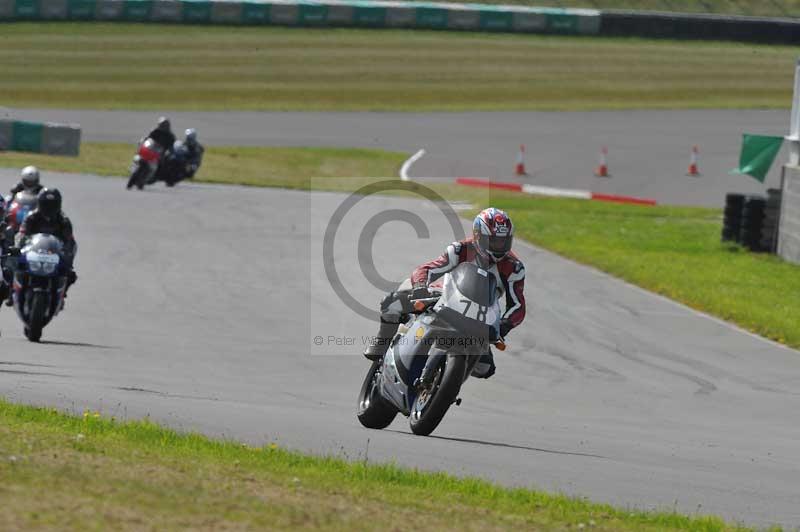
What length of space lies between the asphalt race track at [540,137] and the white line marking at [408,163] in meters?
0.25

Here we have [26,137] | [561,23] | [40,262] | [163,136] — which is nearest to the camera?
[40,262]

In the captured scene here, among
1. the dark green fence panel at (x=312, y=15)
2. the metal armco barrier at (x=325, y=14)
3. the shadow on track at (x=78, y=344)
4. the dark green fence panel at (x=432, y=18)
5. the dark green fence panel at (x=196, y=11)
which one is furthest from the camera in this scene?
the dark green fence panel at (x=432, y=18)

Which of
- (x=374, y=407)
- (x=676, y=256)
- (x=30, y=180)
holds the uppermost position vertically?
(x=30, y=180)

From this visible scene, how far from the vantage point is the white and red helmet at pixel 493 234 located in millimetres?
9961

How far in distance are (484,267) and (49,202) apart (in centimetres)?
683

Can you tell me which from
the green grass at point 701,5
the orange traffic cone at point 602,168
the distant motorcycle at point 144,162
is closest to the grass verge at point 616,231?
the distant motorcycle at point 144,162

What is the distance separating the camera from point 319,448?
9469 millimetres

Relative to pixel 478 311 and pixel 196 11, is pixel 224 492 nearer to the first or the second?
pixel 478 311

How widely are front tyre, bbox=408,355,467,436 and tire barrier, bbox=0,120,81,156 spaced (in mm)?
29003

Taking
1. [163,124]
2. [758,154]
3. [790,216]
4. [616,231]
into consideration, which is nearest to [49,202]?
[790,216]

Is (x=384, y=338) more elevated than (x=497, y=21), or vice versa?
(x=497, y=21)

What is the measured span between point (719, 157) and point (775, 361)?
26935 mm

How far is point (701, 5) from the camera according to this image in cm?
6488

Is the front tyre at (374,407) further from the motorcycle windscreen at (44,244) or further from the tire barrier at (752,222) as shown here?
the tire barrier at (752,222)
